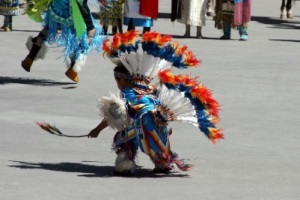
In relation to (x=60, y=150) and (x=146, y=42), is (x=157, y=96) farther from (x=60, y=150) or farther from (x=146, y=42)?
A: (x=60, y=150)

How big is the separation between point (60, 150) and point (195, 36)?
11.7 meters

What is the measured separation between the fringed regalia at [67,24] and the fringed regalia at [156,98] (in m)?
4.83

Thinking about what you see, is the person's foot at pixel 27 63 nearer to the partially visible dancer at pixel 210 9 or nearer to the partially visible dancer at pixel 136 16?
the partially visible dancer at pixel 136 16

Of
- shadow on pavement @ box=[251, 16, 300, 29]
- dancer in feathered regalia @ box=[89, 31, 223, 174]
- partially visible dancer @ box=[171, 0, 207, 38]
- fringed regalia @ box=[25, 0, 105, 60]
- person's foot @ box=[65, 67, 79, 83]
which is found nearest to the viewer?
dancer in feathered regalia @ box=[89, 31, 223, 174]

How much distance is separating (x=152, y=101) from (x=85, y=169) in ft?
A: 2.38

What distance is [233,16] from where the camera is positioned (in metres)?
20.2

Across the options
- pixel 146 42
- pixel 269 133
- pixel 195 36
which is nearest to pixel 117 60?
pixel 146 42

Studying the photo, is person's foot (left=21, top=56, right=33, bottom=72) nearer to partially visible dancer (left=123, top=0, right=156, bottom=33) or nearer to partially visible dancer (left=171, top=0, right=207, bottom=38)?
partially visible dancer (left=123, top=0, right=156, bottom=33)

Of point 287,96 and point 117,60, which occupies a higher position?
point 117,60

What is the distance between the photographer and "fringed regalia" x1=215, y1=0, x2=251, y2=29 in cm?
2011

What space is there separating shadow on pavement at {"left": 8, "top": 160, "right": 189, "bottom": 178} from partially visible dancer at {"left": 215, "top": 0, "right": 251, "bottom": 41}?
1148 centimetres

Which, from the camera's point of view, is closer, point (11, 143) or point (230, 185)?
point (230, 185)

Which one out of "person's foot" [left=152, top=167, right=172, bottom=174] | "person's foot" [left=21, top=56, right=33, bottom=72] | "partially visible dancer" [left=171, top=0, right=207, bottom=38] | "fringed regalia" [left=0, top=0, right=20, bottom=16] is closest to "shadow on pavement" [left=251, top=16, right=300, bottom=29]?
"partially visible dancer" [left=171, top=0, right=207, bottom=38]

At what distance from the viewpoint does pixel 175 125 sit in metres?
11.1
